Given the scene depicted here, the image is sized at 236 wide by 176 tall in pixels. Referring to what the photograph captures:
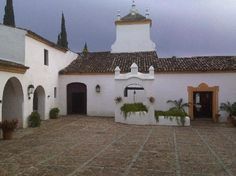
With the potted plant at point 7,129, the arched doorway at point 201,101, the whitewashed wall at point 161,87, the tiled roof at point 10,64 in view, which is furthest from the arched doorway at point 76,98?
the potted plant at point 7,129

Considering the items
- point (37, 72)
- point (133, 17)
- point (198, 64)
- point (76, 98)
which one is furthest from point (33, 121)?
point (133, 17)

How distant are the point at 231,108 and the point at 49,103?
12.6 m

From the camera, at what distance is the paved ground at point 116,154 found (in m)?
7.85

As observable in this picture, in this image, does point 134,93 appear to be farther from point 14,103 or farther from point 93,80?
point 14,103

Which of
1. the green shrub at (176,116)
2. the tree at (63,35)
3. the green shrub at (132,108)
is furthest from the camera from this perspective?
the tree at (63,35)

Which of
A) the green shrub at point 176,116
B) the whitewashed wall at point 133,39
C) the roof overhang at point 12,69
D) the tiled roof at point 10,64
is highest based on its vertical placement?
the whitewashed wall at point 133,39

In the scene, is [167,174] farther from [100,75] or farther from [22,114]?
[100,75]

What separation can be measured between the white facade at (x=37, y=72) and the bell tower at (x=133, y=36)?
600 cm

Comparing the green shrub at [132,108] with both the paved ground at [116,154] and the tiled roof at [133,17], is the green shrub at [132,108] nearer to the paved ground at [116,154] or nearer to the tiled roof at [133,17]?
the paved ground at [116,154]

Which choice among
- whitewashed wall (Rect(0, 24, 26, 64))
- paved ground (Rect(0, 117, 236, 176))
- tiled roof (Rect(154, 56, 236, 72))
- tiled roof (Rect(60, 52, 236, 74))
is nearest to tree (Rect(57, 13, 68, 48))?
tiled roof (Rect(60, 52, 236, 74))

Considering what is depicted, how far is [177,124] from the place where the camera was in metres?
18.7

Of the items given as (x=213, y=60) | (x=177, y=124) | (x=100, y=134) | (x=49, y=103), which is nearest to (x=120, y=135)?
(x=100, y=134)

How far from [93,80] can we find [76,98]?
2.42 meters

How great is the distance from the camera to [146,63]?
77.9ft
